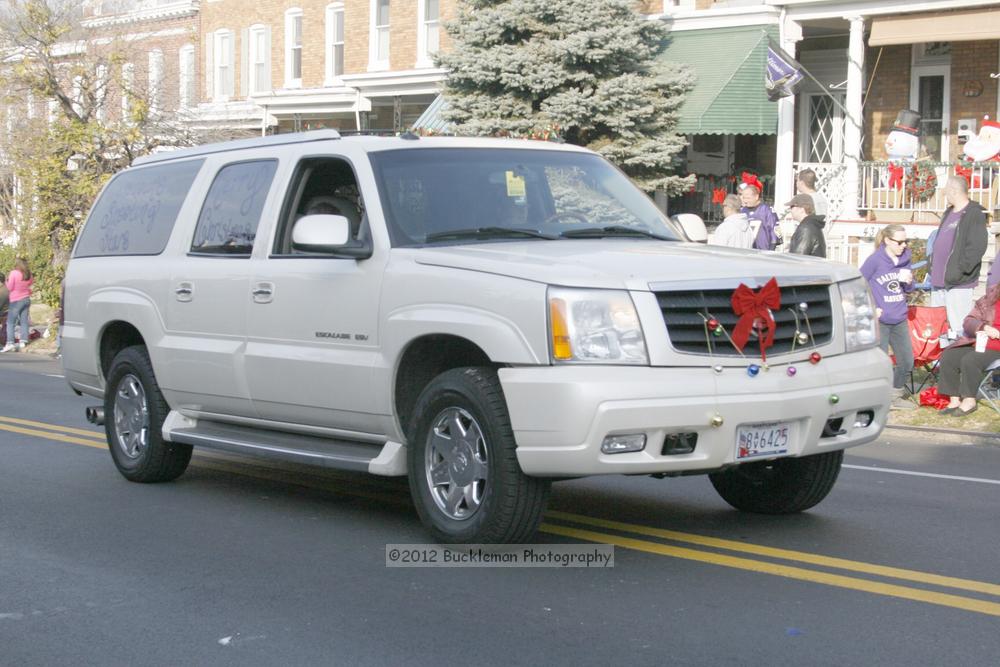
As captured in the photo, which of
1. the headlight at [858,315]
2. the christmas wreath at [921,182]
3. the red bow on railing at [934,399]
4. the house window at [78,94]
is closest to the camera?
the headlight at [858,315]

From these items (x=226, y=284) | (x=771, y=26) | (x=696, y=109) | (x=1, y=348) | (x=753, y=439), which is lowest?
(x=1, y=348)

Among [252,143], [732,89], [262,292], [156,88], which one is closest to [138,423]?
[262,292]

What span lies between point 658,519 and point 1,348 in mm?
20619

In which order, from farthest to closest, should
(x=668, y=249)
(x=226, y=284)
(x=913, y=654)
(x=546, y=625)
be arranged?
(x=226, y=284), (x=668, y=249), (x=546, y=625), (x=913, y=654)

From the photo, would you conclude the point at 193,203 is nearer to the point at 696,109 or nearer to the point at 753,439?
the point at 753,439

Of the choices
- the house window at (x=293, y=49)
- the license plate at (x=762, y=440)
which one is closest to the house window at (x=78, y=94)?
the house window at (x=293, y=49)

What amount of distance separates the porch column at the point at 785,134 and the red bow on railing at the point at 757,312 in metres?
16.8

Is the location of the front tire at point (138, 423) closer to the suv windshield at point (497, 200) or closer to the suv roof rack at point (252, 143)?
the suv roof rack at point (252, 143)

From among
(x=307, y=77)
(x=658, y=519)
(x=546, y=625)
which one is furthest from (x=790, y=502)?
(x=307, y=77)

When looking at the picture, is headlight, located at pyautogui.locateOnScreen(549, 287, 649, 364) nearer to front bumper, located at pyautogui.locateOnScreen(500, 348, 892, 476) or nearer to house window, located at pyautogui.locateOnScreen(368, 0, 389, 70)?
front bumper, located at pyautogui.locateOnScreen(500, 348, 892, 476)

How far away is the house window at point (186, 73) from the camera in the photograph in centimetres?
3434

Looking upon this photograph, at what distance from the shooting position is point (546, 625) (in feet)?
17.7

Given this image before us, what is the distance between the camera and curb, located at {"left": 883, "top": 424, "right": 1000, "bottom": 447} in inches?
464

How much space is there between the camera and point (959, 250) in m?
13.6
